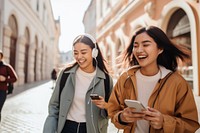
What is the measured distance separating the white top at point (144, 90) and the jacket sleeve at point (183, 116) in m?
0.18

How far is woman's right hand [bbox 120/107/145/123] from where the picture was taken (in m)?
1.43

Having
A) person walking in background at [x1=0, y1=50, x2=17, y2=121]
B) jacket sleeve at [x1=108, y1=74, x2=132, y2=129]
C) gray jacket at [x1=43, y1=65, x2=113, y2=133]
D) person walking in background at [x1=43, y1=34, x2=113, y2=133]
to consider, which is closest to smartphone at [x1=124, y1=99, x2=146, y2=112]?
jacket sleeve at [x1=108, y1=74, x2=132, y2=129]

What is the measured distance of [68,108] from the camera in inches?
86.4

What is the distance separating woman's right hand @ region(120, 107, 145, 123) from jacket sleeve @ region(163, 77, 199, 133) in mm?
149

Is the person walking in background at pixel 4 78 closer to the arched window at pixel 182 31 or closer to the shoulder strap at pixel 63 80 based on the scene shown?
the shoulder strap at pixel 63 80

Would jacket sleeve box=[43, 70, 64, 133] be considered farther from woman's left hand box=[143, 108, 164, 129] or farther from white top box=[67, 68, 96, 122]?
woman's left hand box=[143, 108, 164, 129]

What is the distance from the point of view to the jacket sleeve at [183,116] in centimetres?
144

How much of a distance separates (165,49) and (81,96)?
910 millimetres

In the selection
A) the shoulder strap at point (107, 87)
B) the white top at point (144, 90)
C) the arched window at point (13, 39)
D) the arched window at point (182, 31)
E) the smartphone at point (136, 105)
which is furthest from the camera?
the arched window at point (13, 39)

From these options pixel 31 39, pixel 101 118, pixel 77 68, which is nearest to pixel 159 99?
pixel 101 118

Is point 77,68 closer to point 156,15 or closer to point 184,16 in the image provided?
point 184,16

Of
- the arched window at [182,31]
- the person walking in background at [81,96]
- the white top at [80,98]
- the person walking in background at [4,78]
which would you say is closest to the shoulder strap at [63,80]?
the person walking in background at [81,96]

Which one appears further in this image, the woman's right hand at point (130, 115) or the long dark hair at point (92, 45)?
the long dark hair at point (92, 45)

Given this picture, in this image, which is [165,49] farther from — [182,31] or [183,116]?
[182,31]
